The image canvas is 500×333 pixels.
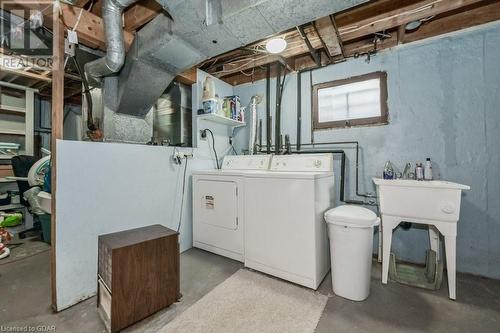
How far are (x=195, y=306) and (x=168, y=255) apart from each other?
436mm

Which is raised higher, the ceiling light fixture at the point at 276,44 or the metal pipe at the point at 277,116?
the ceiling light fixture at the point at 276,44

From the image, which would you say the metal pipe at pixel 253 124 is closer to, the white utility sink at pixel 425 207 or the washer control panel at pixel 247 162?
the washer control panel at pixel 247 162

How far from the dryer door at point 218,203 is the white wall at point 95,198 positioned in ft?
1.30

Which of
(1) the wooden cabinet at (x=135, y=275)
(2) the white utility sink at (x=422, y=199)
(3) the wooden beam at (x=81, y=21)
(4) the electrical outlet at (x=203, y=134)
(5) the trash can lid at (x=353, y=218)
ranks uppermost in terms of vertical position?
(3) the wooden beam at (x=81, y=21)

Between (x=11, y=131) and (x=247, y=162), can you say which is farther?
(x=11, y=131)

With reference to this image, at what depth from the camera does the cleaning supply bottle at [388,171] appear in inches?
82.4

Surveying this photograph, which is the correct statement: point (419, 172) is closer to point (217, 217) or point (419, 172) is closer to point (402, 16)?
point (402, 16)

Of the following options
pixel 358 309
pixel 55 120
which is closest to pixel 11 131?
pixel 55 120

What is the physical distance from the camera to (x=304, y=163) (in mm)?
2291

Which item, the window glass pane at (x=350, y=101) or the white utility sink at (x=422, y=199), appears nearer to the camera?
the white utility sink at (x=422, y=199)

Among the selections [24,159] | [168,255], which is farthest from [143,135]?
[24,159]

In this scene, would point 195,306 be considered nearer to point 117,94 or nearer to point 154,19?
point 117,94

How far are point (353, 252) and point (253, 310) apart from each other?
870 millimetres

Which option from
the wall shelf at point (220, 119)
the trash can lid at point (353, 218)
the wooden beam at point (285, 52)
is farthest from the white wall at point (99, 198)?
the trash can lid at point (353, 218)
